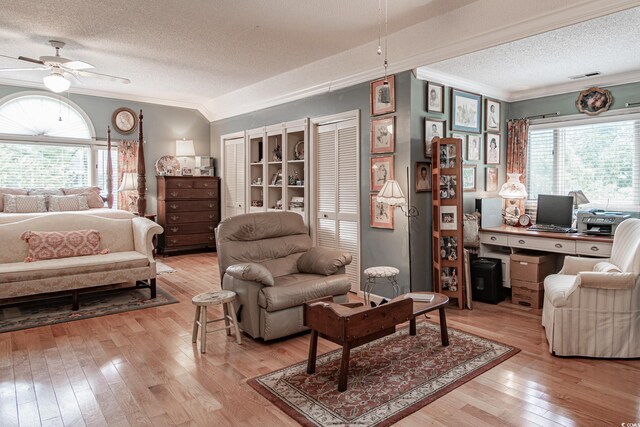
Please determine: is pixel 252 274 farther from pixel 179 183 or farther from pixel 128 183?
pixel 179 183

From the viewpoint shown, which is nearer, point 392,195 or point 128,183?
point 392,195

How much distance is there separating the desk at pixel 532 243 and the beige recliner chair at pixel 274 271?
6.25 feet

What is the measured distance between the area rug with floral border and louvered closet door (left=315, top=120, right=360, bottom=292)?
5.59ft

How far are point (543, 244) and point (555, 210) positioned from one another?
25.2 inches

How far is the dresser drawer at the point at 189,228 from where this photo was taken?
735 centimetres

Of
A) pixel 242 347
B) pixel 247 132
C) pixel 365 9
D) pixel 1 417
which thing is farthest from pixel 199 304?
pixel 247 132

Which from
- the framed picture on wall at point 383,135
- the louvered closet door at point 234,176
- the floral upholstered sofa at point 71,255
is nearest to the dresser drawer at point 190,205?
the louvered closet door at point 234,176

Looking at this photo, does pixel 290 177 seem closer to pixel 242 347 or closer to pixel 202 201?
pixel 202 201

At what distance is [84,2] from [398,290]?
3.99 metres

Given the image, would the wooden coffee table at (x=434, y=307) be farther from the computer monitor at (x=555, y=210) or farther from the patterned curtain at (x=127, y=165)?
the patterned curtain at (x=127, y=165)

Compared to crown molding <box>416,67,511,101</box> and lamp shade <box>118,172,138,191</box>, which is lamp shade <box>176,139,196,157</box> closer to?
lamp shade <box>118,172,138,191</box>

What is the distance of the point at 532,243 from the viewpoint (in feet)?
14.5

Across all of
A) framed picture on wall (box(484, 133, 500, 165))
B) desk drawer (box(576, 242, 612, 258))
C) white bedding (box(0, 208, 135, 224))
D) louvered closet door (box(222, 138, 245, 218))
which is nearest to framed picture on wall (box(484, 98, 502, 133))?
framed picture on wall (box(484, 133, 500, 165))

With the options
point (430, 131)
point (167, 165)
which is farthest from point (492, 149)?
point (167, 165)
